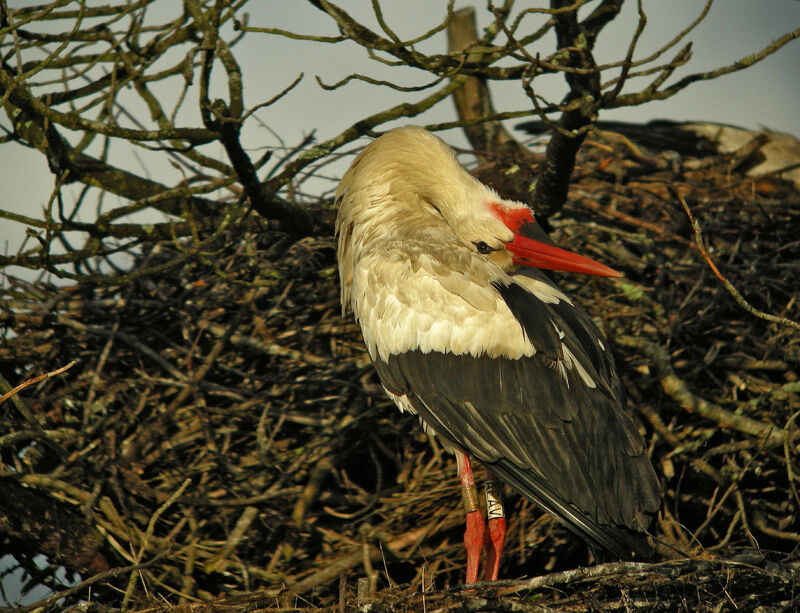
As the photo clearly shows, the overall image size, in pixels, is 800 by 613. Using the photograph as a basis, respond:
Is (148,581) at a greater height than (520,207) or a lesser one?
lesser

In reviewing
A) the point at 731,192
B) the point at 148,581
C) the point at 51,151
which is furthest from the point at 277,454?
the point at 731,192

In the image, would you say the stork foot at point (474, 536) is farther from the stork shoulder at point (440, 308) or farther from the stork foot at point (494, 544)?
the stork shoulder at point (440, 308)

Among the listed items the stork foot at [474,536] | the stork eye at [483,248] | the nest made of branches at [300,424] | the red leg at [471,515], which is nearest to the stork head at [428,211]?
the stork eye at [483,248]

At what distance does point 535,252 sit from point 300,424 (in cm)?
130

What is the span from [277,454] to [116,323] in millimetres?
868

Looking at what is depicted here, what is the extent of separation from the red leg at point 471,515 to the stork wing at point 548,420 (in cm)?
12

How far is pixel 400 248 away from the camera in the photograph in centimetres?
282

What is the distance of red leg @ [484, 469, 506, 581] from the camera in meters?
2.94

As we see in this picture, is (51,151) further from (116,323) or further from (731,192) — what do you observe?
(731,192)

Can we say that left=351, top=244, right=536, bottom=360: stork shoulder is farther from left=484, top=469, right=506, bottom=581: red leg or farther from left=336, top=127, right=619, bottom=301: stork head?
left=484, top=469, right=506, bottom=581: red leg

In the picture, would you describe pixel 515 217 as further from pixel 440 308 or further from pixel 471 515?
pixel 471 515

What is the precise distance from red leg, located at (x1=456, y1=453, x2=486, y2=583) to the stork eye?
72 centimetres

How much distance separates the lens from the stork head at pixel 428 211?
2.96 m

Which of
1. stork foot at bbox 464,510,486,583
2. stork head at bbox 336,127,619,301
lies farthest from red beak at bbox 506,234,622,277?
stork foot at bbox 464,510,486,583
